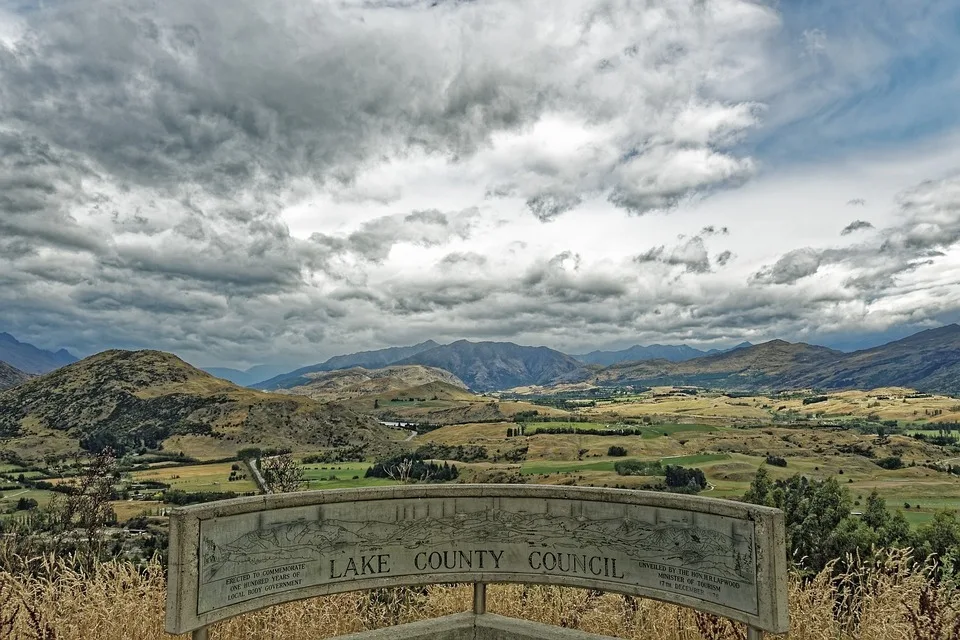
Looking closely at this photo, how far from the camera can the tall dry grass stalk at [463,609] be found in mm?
7172

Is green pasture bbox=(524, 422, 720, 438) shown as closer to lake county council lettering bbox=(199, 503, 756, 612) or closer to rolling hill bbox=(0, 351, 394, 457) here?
rolling hill bbox=(0, 351, 394, 457)

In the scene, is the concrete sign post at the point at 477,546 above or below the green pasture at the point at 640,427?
above

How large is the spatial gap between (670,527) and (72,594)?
26.1 feet

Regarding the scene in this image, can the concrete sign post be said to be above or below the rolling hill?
above

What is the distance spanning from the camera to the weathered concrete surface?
301 inches

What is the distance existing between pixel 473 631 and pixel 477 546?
109 cm

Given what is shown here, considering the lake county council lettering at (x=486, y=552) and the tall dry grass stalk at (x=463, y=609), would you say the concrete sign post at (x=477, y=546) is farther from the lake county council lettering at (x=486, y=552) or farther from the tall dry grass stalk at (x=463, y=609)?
the tall dry grass stalk at (x=463, y=609)

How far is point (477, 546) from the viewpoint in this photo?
8453 millimetres

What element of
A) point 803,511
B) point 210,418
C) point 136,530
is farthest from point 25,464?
point 803,511

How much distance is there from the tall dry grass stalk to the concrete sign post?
917 millimetres

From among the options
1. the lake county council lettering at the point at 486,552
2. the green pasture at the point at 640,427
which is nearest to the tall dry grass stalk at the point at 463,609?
the lake county council lettering at the point at 486,552

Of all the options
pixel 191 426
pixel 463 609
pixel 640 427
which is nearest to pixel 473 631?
pixel 463 609

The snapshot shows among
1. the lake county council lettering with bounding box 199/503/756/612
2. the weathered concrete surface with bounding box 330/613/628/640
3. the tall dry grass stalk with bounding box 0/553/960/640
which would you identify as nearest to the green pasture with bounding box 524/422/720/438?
the tall dry grass stalk with bounding box 0/553/960/640

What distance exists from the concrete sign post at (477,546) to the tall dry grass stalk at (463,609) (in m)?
0.92
